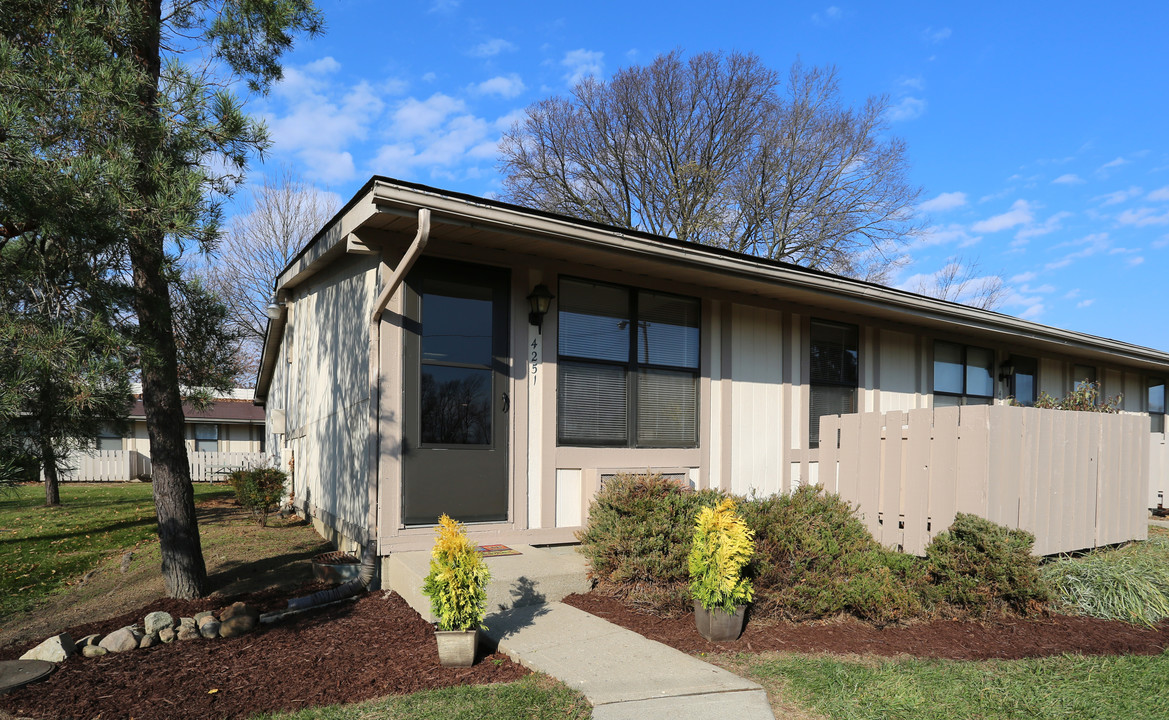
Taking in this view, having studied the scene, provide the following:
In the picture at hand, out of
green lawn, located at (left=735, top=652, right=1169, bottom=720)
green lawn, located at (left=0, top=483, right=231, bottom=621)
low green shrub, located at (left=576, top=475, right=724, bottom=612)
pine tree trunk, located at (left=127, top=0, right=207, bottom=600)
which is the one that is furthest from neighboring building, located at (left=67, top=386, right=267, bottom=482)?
green lawn, located at (left=735, top=652, right=1169, bottom=720)

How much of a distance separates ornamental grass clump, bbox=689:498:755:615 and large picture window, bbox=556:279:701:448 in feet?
8.02

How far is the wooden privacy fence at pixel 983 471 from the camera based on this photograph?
575cm

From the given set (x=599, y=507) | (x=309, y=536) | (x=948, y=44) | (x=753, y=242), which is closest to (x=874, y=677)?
(x=599, y=507)

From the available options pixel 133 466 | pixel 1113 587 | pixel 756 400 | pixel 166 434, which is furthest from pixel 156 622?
pixel 133 466

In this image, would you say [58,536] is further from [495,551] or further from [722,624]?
[722,624]

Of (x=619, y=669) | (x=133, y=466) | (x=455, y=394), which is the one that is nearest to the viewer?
(x=619, y=669)

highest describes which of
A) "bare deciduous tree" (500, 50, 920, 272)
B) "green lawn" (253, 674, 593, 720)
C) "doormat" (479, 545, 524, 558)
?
"bare deciduous tree" (500, 50, 920, 272)

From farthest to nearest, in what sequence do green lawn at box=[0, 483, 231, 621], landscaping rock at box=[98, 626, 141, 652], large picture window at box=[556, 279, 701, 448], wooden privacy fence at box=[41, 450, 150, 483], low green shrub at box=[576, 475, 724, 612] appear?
wooden privacy fence at box=[41, 450, 150, 483] < green lawn at box=[0, 483, 231, 621] < large picture window at box=[556, 279, 701, 448] < low green shrub at box=[576, 475, 724, 612] < landscaping rock at box=[98, 626, 141, 652]

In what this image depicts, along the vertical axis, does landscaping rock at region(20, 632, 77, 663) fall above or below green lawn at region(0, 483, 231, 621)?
above

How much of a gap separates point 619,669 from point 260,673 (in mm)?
2195

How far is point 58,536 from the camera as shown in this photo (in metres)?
10.7

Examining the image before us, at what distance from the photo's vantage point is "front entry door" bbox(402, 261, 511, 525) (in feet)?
20.2

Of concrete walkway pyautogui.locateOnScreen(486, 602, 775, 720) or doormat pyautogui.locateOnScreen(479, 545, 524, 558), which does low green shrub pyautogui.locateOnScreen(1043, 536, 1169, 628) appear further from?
doormat pyautogui.locateOnScreen(479, 545, 524, 558)

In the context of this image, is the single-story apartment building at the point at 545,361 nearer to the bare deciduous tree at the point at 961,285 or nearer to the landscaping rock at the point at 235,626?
the landscaping rock at the point at 235,626
